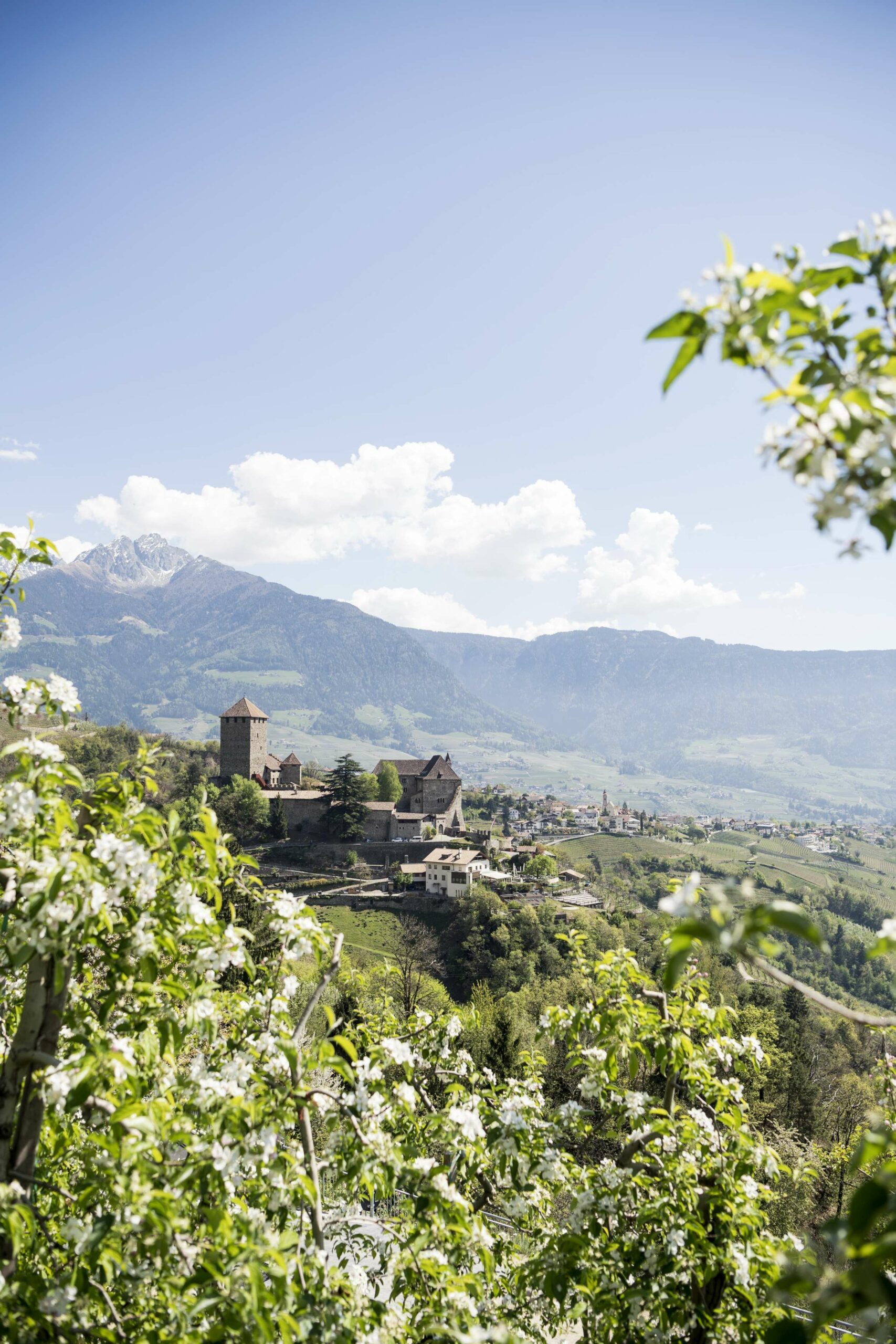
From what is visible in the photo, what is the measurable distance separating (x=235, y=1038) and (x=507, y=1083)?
2378mm

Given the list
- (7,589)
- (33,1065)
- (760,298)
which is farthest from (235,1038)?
(760,298)

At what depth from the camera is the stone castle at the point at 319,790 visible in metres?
76.1

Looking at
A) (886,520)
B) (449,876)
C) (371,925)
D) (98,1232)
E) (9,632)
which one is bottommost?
(371,925)

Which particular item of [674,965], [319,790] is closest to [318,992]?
[674,965]

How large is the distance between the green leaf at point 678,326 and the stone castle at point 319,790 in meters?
76.1

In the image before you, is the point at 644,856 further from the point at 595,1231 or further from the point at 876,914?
the point at 595,1231

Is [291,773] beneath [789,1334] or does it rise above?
beneath

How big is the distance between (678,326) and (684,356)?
0.08 m

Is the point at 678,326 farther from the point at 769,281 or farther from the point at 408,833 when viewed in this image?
the point at 408,833

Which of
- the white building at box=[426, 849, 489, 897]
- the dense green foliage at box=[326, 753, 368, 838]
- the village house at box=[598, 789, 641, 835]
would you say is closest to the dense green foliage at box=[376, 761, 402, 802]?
the dense green foliage at box=[326, 753, 368, 838]

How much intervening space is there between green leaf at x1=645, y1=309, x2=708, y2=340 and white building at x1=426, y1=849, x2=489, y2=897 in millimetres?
64787

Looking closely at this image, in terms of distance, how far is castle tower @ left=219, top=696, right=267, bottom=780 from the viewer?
81.5m

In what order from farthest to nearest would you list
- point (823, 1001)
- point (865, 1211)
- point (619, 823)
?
1. point (619, 823)
2. point (823, 1001)
3. point (865, 1211)

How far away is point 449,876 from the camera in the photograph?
215 ft
